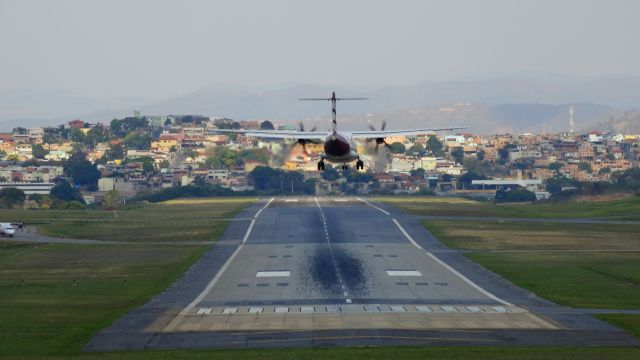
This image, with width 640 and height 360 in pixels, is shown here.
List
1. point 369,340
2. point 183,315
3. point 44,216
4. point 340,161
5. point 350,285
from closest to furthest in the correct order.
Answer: point 369,340, point 183,315, point 350,285, point 340,161, point 44,216

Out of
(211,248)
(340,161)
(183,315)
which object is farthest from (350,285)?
(211,248)

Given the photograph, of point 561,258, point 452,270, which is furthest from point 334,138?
point 561,258

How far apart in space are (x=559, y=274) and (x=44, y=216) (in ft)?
333

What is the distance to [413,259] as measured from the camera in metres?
117

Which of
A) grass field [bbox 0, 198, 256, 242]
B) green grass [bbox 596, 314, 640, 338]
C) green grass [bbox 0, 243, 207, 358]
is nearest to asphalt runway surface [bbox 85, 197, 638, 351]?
green grass [bbox 596, 314, 640, 338]

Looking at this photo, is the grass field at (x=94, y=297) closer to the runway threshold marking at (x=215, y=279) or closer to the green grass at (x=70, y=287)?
the green grass at (x=70, y=287)

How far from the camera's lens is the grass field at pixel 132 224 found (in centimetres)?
14812

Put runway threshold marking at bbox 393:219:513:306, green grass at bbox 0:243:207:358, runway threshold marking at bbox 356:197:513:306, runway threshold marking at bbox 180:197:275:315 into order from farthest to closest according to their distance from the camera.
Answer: runway threshold marking at bbox 356:197:513:306, runway threshold marking at bbox 393:219:513:306, runway threshold marking at bbox 180:197:275:315, green grass at bbox 0:243:207:358

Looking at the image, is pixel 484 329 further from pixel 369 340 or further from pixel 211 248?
pixel 211 248

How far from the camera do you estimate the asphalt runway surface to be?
68.5m

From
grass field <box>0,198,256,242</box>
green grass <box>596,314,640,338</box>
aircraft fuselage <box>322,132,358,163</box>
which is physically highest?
aircraft fuselage <box>322,132,358,163</box>

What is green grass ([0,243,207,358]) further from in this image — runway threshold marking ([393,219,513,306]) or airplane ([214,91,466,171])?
runway threshold marking ([393,219,513,306])

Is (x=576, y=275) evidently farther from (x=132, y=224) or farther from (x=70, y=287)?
(x=132, y=224)

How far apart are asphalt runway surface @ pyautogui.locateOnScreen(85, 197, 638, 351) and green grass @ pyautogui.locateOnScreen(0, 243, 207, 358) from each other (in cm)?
203
